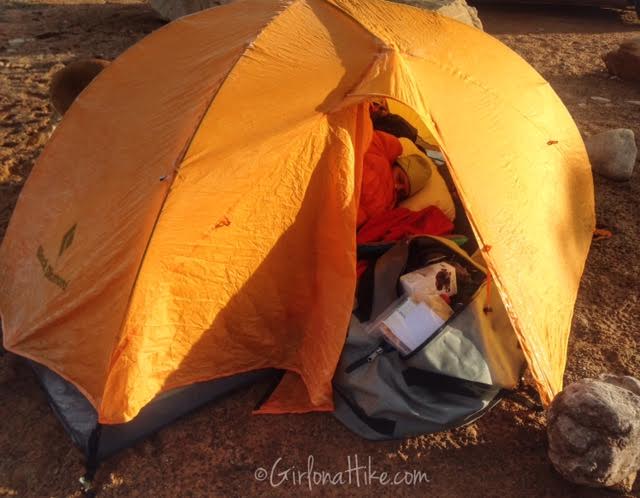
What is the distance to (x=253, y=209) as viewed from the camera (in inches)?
95.2

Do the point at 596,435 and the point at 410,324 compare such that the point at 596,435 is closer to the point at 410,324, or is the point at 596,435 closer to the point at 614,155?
the point at 410,324

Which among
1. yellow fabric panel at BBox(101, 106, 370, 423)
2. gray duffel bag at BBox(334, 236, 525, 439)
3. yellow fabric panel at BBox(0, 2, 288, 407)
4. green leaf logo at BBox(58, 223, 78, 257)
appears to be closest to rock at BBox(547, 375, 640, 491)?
gray duffel bag at BBox(334, 236, 525, 439)

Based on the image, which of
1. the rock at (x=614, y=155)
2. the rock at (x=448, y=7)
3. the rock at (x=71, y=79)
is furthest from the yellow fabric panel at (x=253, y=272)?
the rock at (x=448, y=7)

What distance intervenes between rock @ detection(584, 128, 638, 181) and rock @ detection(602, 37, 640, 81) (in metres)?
2.28

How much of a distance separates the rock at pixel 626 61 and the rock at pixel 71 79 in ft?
16.6

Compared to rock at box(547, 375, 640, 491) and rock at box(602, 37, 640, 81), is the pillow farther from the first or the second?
rock at box(602, 37, 640, 81)

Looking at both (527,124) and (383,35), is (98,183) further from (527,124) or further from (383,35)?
(527,124)

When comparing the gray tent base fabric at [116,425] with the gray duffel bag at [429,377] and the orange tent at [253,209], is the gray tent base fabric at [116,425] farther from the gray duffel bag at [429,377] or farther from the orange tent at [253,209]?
the gray duffel bag at [429,377]

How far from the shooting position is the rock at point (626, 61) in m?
6.10

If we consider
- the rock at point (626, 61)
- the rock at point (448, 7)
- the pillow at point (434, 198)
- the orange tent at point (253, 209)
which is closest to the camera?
the orange tent at point (253, 209)

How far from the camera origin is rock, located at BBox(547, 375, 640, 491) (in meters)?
2.20

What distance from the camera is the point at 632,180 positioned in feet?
14.1

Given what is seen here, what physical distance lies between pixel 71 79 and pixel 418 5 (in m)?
3.23

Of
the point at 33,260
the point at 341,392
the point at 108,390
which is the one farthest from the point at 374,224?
the point at 33,260
